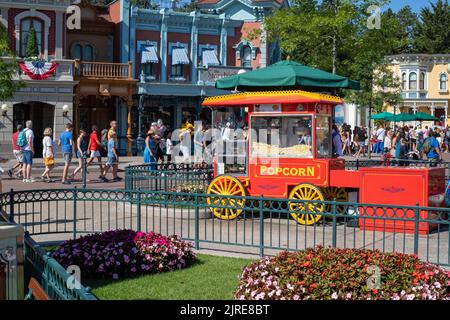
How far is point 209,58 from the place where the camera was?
39.3 metres

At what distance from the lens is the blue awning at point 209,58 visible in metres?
39.1

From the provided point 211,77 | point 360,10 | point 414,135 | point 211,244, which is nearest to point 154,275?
point 211,244

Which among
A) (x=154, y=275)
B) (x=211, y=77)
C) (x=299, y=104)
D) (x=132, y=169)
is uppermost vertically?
(x=211, y=77)

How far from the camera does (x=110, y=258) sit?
8289 mm

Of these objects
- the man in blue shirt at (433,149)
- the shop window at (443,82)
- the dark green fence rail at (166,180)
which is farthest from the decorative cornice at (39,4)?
the shop window at (443,82)

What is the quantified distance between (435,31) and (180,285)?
69671 mm

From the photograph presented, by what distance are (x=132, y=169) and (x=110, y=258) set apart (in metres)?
6.61

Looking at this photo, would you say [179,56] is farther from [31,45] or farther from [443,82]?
[443,82]

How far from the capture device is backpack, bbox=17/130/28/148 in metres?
20.0

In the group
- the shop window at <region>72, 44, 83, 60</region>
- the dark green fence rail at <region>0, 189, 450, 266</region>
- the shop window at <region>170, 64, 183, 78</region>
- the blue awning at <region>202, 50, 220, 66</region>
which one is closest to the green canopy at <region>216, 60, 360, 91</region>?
the dark green fence rail at <region>0, 189, 450, 266</region>

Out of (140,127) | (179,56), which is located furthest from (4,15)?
(179,56)

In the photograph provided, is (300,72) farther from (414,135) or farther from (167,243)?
(414,135)

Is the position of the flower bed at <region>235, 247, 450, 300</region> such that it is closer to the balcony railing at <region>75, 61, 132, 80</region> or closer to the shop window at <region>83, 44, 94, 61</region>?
the balcony railing at <region>75, 61, 132, 80</region>

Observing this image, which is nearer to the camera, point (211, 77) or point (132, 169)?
point (132, 169)
